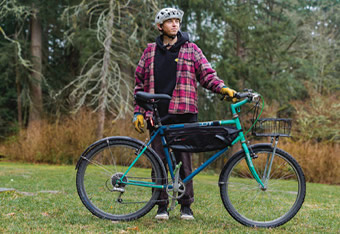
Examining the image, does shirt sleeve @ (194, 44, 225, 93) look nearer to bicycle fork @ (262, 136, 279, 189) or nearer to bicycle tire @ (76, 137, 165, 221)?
bicycle fork @ (262, 136, 279, 189)

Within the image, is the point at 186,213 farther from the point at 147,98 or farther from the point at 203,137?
the point at 147,98

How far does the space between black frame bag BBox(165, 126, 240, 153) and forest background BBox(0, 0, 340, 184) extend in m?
7.47

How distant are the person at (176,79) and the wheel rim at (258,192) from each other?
0.43 metres

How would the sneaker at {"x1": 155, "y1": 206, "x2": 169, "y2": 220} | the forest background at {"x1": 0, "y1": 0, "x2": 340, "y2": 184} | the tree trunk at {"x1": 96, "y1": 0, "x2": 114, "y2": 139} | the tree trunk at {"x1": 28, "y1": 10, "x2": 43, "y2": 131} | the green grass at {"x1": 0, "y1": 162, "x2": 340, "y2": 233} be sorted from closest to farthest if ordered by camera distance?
the green grass at {"x1": 0, "y1": 162, "x2": 340, "y2": 233} → the sneaker at {"x1": 155, "y1": 206, "x2": 169, "y2": 220} → the tree trunk at {"x1": 96, "y1": 0, "x2": 114, "y2": 139} → the forest background at {"x1": 0, "y1": 0, "x2": 340, "y2": 184} → the tree trunk at {"x1": 28, "y1": 10, "x2": 43, "y2": 131}

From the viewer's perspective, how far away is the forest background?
1160 cm

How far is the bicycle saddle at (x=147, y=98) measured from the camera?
337 centimetres

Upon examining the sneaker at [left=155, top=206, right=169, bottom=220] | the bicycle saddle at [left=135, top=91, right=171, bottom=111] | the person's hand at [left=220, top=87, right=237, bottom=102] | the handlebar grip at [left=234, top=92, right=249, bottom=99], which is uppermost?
the person's hand at [left=220, top=87, right=237, bottom=102]

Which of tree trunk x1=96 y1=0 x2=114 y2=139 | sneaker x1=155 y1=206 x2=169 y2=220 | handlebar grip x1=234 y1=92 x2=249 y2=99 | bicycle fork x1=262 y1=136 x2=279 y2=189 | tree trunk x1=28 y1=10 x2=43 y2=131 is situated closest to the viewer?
handlebar grip x1=234 y1=92 x2=249 y2=99

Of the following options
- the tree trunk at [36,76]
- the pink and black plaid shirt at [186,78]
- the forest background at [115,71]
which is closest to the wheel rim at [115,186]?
the pink and black plaid shirt at [186,78]

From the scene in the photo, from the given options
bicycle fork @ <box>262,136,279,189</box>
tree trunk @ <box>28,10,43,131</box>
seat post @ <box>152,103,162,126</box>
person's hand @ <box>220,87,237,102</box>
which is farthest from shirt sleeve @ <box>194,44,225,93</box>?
tree trunk @ <box>28,10,43,131</box>

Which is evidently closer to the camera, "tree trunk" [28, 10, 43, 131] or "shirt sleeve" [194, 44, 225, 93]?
"shirt sleeve" [194, 44, 225, 93]

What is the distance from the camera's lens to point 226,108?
1491 centimetres

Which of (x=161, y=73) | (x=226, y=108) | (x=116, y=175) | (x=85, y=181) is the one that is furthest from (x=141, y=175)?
(x=226, y=108)

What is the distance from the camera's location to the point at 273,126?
337cm
